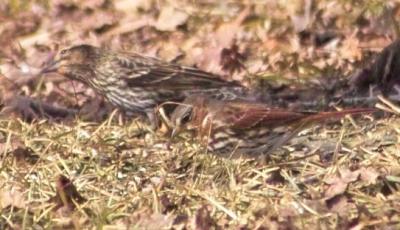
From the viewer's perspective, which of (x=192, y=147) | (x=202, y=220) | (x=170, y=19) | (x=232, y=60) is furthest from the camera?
(x=170, y=19)

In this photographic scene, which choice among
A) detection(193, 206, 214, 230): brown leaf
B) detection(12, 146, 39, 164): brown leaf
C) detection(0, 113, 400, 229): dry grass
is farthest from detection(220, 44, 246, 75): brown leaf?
detection(193, 206, 214, 230): brown leaf

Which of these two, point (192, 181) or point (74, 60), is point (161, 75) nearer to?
point (74, 60)

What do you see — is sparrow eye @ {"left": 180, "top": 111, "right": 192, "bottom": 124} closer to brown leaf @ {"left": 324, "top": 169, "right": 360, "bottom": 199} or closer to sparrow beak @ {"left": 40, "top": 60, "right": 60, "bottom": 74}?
brown leaf @ {"left": 324, "top": 169, "right": 360, "bottom": 199}

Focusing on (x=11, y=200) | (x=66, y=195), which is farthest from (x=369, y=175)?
(x=11, y=200)

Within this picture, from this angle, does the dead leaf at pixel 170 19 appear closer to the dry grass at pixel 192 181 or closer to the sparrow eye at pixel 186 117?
the dry grass at pixel 192 181

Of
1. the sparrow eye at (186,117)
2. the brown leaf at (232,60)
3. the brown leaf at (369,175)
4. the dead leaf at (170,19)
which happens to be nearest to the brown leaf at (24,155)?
the sparrow eye at (186,117)

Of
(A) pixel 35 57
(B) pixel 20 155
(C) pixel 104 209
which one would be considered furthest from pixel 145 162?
(A) pixel 35 57
